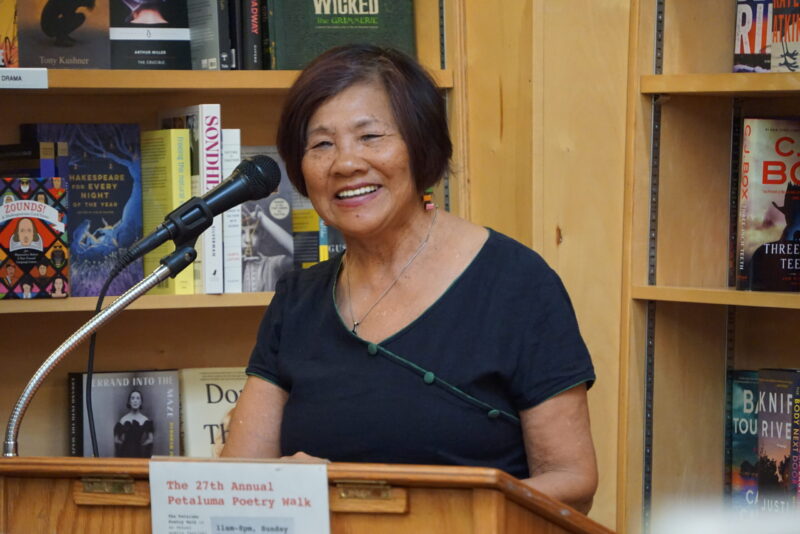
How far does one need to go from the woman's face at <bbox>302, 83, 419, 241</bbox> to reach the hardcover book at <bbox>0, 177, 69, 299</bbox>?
0.69m

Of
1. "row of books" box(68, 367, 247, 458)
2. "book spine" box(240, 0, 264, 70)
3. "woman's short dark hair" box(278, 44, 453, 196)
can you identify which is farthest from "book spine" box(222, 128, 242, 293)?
"woman's short dark hair" box(278, 44, 453, 196)

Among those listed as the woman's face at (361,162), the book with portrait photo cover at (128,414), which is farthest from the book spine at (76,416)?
the woman's face at (361,162)

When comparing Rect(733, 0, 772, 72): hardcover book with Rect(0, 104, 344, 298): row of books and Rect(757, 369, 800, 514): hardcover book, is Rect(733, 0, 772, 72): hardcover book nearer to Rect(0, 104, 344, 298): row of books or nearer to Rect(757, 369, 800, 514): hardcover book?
Rect(757, 369, 800, 514): hardcover book

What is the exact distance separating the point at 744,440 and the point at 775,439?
10 centimetres

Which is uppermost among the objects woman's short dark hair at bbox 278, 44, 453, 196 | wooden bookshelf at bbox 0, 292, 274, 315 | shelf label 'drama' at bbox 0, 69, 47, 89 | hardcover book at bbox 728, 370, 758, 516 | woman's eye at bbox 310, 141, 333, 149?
shelf label 'drama' at bbox 0, 69, 47, 89

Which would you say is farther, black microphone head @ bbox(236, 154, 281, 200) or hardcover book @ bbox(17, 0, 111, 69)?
hardcover book @ bbox(17, 0, 111, 69)

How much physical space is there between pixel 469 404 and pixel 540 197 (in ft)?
2.04

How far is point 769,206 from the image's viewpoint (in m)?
1.84

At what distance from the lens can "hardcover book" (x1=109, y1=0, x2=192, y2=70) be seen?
2.04 metres

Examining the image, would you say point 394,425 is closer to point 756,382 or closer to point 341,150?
point 341,150

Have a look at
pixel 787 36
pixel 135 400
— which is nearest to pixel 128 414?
pixel 135 400

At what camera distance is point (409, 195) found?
5.00 feet

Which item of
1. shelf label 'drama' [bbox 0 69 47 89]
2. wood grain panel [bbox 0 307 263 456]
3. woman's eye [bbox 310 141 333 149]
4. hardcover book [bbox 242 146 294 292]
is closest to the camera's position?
woman's eye [bbox 310 141 333 149]

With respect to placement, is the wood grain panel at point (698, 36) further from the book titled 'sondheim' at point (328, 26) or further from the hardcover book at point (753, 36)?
the book titled 'sondheim' at point (328, 26)
